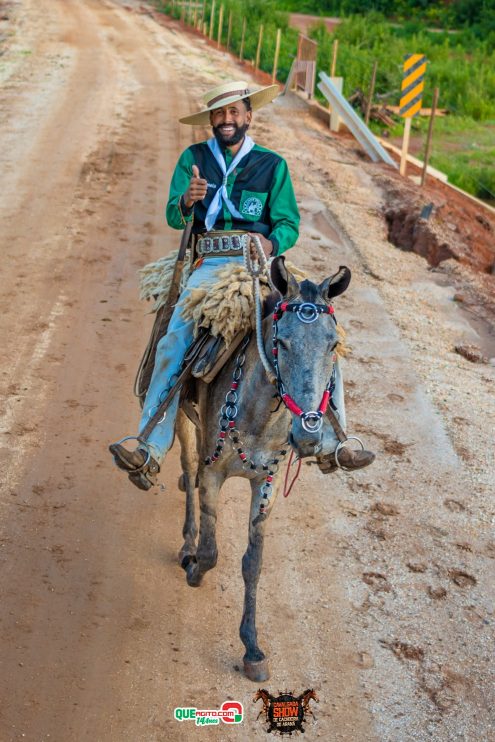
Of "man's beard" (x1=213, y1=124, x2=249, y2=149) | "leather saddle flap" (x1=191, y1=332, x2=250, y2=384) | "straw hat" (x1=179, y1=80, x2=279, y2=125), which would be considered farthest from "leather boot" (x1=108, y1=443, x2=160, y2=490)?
"straw hat" (x1=179, y1=80, x2=279, y2=125)

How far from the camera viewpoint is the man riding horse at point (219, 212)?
5.93 m

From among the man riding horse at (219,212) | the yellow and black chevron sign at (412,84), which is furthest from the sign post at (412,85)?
the man riding horse at (219,212)

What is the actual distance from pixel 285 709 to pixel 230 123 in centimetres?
356

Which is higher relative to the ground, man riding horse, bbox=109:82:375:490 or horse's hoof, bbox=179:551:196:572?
man riding horse, bbox=109:82:375:490

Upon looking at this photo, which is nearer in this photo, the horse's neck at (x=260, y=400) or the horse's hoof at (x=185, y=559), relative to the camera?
the horse's neck at (x=260, y=400)

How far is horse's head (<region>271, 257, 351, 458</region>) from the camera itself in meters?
4.51

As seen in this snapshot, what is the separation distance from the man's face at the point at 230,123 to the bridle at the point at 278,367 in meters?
1.57

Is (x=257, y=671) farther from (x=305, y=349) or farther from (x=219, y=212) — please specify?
(x=219, y=212)

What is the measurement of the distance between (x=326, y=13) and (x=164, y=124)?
3042 centimetres

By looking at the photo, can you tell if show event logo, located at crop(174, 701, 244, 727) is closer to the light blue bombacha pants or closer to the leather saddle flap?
the light blue bombacha pants

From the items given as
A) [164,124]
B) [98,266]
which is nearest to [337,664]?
[98,266]

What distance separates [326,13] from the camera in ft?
152

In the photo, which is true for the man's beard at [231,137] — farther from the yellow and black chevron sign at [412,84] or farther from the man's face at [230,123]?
the yellow and black chevron sign at [412,84]

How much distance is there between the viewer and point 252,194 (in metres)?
6.07
